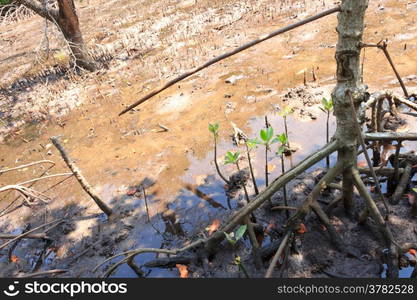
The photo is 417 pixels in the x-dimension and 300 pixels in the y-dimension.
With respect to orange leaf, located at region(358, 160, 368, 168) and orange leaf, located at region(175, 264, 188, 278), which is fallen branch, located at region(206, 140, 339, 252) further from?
orange leaf, located at region(358, 160, 368, 168)

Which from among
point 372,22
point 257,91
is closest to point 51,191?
point 257,91

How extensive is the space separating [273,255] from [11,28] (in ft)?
42.9

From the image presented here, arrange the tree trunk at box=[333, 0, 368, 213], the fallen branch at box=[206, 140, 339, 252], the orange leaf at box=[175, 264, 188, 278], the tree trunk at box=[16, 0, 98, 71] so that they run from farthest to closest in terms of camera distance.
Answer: the tree trunk at box=[16, 0, 98, 71]
the orange leaf at box=[175, 264, 188, 278]
the fallen branch at box=[206, 140, 339, 252]
the tree trunk at box=[333, 0, 368, 213]

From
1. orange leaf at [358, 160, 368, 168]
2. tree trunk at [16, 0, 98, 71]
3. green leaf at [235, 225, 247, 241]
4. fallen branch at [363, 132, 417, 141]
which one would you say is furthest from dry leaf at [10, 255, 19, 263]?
tree trunk at [16, 0, 98, 71]

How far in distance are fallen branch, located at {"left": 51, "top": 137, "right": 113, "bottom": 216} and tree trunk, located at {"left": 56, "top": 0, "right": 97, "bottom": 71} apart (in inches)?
159

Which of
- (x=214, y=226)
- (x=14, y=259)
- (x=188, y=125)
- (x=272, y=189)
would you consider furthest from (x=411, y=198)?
(x=14, y=259)

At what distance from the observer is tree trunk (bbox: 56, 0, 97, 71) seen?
6.71m

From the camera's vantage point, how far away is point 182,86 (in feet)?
20.2

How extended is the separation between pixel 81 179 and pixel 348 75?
2.58 meters

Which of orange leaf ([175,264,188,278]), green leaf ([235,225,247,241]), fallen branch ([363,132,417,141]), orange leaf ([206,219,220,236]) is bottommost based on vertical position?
orange leaf ([175,264,188,278])

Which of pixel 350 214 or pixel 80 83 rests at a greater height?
pixel 80 83

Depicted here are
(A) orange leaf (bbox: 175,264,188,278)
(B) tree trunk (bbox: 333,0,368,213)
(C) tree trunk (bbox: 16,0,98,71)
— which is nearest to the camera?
(B) tree trunk (bbox: 333,0,368,213)

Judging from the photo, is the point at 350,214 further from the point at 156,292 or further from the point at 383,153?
the point at 156,292

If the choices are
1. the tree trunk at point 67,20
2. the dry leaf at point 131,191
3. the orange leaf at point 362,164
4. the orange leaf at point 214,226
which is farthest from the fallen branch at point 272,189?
the tree trunk at point 67,20
